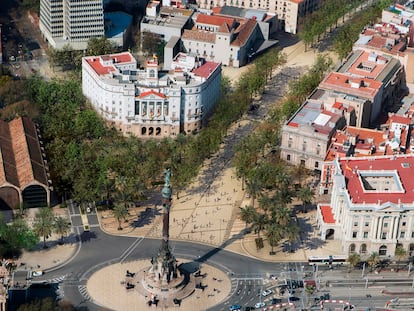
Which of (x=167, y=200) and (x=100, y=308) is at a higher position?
(x=167, y=200)

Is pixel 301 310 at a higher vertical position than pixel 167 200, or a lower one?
lower

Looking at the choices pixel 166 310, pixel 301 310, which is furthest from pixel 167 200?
pixel 301 310

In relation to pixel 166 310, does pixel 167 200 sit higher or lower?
higher

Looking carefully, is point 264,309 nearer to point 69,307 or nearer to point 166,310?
point 166,310

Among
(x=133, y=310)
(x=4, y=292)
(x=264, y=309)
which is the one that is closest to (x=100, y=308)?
(x=133, y=310)

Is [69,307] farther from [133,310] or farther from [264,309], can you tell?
[264,309]

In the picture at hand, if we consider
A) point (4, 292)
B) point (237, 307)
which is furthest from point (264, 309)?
point (4, 292)

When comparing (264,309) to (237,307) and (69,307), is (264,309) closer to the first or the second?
(237,307)
